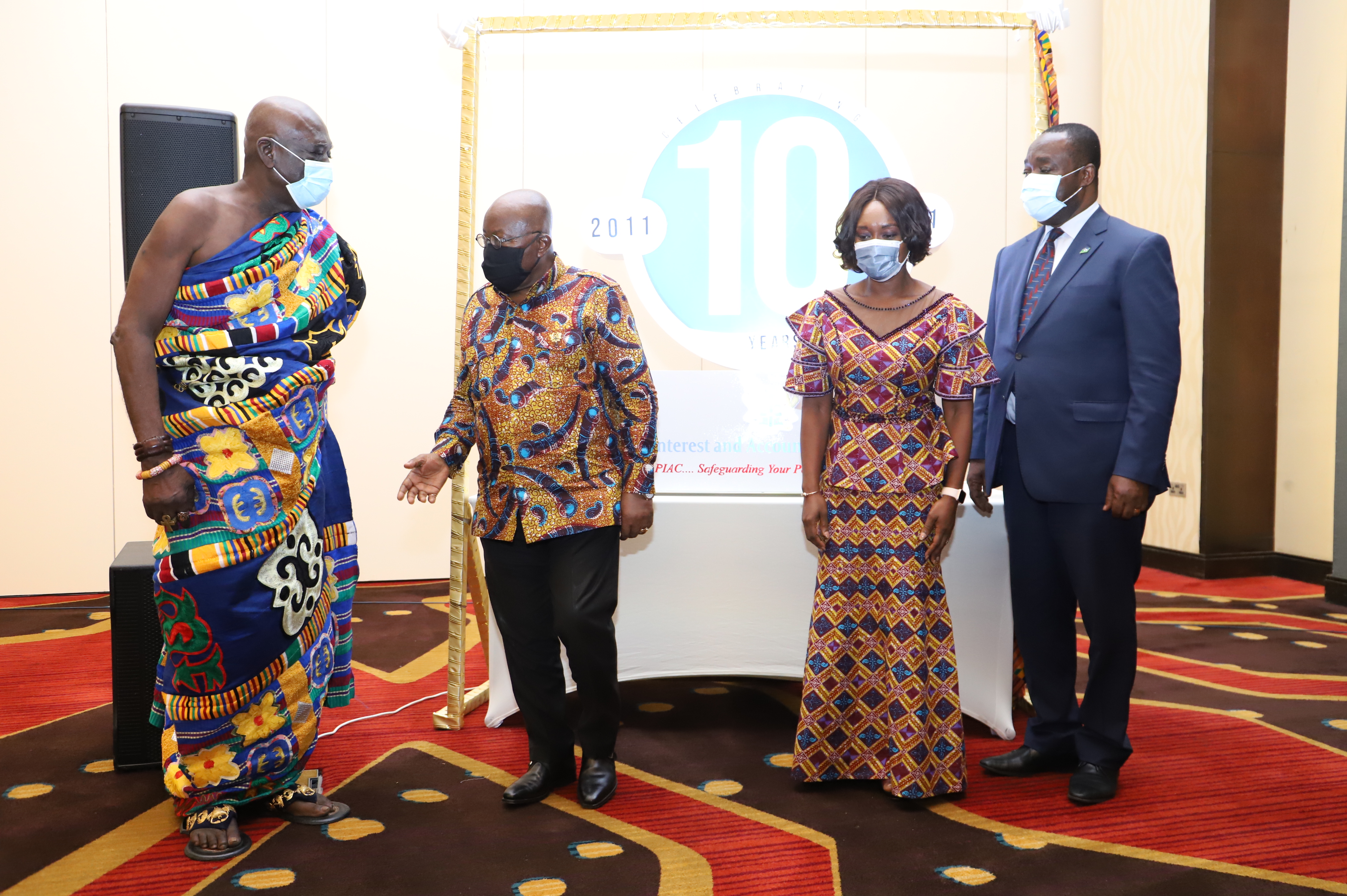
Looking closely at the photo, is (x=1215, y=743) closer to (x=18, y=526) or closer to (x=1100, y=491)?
(x=1100, y=491)

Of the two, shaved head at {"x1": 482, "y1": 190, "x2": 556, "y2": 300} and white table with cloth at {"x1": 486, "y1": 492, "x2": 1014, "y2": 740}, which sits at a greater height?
shaved head at {"x1": 482, "y1": 190, "x2": 556, "y2": 300}

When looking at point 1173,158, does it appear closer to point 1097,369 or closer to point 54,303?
point 1097,369

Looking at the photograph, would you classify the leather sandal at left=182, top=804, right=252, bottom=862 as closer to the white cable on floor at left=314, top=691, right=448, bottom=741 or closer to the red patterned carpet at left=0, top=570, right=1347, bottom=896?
the red patterned carpet at left=0, top=570, right=1347, bottom=896

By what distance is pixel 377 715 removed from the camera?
3.15m

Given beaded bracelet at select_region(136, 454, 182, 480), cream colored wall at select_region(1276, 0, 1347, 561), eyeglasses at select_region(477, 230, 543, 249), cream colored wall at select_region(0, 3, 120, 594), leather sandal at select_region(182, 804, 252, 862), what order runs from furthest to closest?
cream colored wall at select_region(1276, 0, 1347, 561), cream colored wall at select_region(0, 3, 120, 594), eyeglasses at select_region(477, 230, 543, 249), leather sandal at select_region(182, 804, 252, 862), beaded bracelet at select_region(136, 454, 182, 480)

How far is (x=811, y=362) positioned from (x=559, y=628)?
0.93 m

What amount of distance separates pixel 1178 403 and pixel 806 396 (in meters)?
3.95

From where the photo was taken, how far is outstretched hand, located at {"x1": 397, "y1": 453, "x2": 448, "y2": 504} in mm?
2361

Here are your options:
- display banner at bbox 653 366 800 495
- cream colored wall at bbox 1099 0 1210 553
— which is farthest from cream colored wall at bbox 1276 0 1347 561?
display banner at bbox 653 366 800 495

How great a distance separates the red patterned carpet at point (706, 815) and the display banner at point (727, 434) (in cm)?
77

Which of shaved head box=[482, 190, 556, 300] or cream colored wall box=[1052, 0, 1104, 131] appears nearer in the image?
shaved head box=[482, 190, 556, 300]

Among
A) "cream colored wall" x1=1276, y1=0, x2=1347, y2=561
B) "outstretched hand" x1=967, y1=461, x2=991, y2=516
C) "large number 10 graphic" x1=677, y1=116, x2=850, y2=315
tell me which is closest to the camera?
"outstretched hand" x1=967, y1=461, x2=991, y2=516

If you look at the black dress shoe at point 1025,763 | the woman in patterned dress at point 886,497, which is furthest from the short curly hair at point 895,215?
the black dress shoe at point 1025,763

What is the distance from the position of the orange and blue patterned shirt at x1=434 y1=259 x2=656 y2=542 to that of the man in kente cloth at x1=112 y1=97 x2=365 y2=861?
0.38 metres
